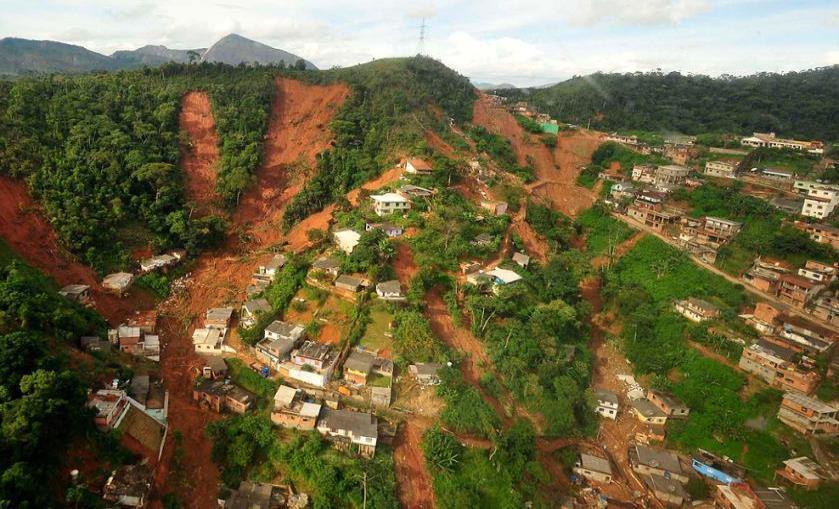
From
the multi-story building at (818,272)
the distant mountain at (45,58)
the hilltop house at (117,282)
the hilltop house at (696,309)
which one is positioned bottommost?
the hilltop house at (696,309)

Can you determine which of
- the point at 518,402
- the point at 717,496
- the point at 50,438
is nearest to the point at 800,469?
the point at 717,496

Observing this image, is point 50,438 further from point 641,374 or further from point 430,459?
point 641,374

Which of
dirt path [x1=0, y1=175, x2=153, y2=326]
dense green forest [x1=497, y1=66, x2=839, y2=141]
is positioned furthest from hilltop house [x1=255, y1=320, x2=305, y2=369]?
dense green forest [x1=497, y1=66, x2=839, y2=141]

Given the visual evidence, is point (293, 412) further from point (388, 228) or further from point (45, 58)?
point (45, 58)

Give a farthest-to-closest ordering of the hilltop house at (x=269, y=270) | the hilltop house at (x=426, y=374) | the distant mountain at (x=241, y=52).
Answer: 1. the distant mountain at (x=241, y=52)
2. the hilltop house at (x=269, y=270)
3. the hilltop house at (x=426, y=374)

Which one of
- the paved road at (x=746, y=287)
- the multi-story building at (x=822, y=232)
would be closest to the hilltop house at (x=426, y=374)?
the paved road at (x=746, y=287)

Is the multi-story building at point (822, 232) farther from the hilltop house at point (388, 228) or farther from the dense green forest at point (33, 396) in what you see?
the dense green forest at point (33, 396)
